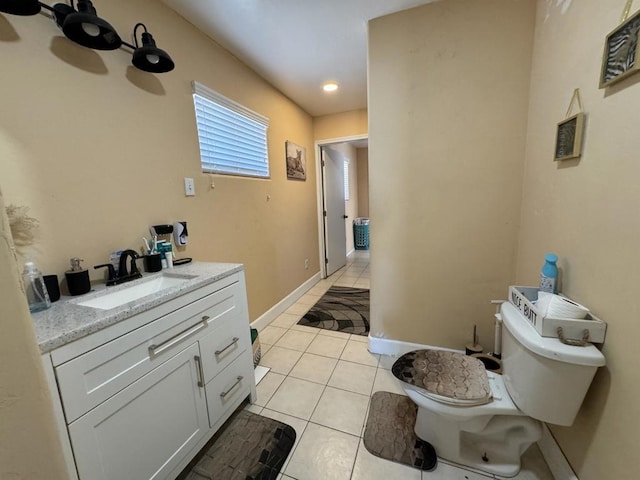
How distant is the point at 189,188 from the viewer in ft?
5.67

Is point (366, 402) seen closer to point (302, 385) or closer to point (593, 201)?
point (302, 385)

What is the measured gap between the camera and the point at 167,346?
105cm

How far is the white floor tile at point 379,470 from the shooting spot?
1182mm

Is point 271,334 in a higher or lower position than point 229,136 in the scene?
lower

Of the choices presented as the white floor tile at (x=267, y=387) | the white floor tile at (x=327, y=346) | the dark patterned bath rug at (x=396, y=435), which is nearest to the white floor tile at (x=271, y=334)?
the white floor tile at (x=327, y=346)

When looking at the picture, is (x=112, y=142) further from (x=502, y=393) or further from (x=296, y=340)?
(x=502, y=393)

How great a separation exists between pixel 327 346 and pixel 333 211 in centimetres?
234

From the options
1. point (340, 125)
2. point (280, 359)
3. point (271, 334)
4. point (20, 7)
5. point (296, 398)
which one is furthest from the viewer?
point (340, 125)

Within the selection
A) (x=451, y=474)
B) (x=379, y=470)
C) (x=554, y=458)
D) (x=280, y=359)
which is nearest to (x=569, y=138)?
(x=554, y=458)

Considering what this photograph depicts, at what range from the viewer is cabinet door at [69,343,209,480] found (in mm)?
823

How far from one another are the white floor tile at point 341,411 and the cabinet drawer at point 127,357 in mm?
843

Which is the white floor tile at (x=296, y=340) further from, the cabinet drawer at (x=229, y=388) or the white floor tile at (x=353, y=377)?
the cabinet drawer at (x=229, y=388)

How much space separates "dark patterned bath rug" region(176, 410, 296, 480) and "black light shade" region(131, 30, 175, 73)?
198 centimetres

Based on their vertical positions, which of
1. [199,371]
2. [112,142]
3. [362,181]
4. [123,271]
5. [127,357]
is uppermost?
[362,181]
